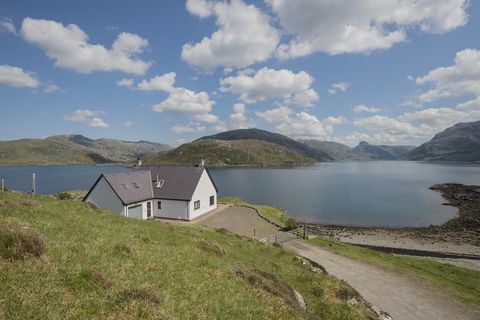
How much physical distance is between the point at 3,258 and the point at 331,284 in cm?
1801

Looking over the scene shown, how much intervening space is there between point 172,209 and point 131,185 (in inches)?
325

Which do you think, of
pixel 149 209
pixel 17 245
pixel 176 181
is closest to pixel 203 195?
pixel 176 181

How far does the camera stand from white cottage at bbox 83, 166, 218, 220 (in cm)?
4859

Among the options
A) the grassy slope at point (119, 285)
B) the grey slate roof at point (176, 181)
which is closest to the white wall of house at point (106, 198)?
the grey slate roof at point (176, 181)

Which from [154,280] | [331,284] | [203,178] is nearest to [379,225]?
[203,178]

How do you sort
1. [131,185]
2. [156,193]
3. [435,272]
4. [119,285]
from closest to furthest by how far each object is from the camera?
[119,285] < [435,272] < [131,185] < [156,193]

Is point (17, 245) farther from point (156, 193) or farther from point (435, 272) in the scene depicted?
point (156, 193)

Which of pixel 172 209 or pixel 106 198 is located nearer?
pixel 106 198

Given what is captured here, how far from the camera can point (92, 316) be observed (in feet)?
22.9

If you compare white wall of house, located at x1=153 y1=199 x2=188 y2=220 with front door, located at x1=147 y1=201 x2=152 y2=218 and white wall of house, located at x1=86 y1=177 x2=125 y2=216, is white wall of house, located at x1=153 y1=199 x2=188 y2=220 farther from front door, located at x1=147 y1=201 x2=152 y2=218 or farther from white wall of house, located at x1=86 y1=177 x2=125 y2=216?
white wall of house, located at x1=86 y1=177 x2=125 y2=216

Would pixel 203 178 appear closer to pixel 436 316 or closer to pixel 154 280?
pixel 436 316

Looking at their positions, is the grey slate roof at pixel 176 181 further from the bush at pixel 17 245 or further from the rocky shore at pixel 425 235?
A: the bush at pixel 17 245

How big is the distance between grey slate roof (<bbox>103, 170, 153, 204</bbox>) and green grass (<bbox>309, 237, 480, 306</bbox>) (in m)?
29.5

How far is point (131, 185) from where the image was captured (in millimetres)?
52750
